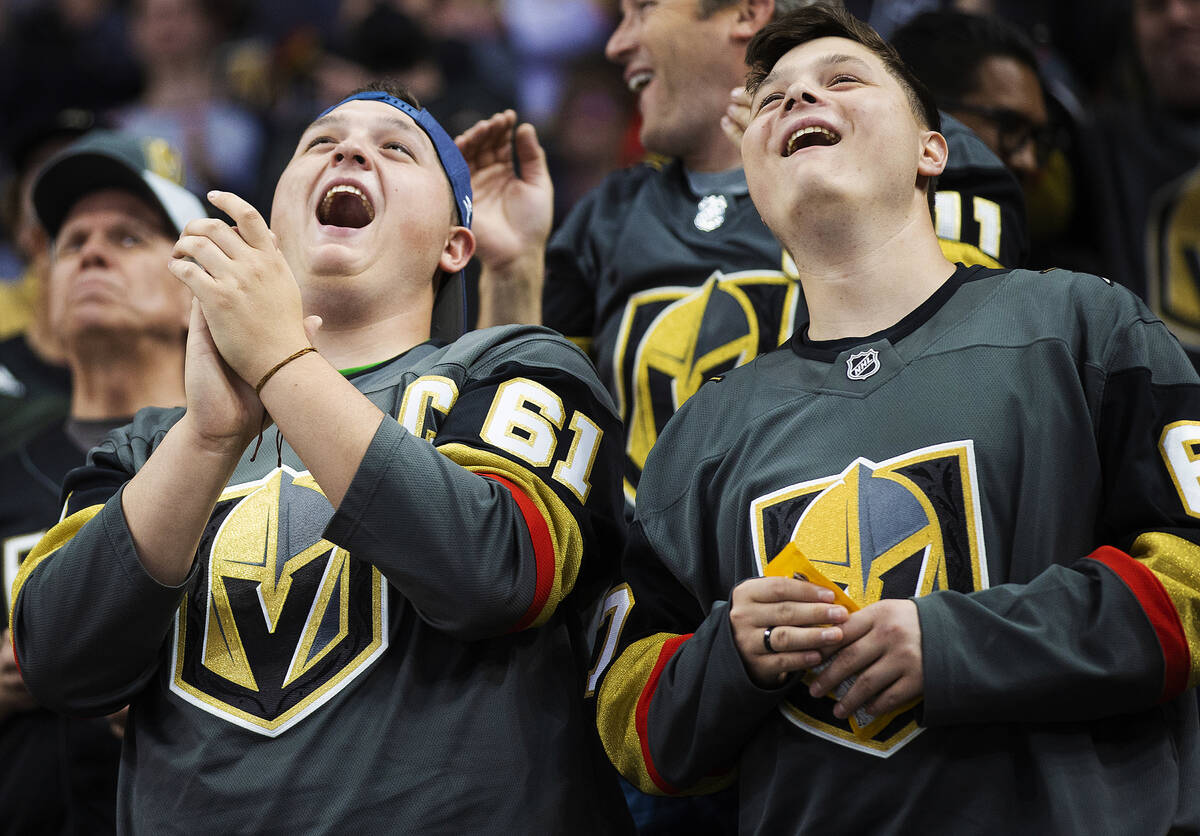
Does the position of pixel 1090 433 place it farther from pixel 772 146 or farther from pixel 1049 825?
pixel 772 146

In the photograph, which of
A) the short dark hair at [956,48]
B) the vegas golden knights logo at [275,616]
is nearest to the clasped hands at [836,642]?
the vegas golden knights logo at [275,616]

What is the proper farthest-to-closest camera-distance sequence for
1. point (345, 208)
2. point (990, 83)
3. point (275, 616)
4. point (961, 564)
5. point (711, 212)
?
point (990, 83) < point (711, 212) < point (345, 208) < point (275, 616) < point (961, 564)

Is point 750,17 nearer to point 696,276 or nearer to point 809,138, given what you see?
point 696,276

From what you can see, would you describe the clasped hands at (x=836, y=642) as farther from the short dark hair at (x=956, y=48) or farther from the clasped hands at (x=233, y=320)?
the short dark hair at (x=956, y=48)

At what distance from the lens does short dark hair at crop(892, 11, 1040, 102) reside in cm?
355

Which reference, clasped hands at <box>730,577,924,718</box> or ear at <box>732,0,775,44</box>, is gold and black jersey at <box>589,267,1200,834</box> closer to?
clasped hands at <box>730,577,924,718</box>

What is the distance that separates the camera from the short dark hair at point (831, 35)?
2367 millimetres

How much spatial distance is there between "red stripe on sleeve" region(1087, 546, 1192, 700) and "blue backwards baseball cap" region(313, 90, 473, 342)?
141 cm

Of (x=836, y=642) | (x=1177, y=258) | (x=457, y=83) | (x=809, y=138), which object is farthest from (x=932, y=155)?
(x=457, y=83)

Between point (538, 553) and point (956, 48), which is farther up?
point (956, 48)

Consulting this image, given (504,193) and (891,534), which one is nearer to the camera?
(891,534)

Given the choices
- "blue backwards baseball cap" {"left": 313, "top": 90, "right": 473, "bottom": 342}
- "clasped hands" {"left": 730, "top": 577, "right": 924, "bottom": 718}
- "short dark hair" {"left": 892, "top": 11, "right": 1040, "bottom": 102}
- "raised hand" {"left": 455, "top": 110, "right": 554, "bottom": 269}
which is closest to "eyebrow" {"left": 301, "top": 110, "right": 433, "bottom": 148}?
"blue backwards baseball cap" {"left": 313, "top": 90, "right": 473, "bottom": 342}

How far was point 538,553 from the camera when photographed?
6.69 ft

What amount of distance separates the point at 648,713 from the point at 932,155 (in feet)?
3.37
